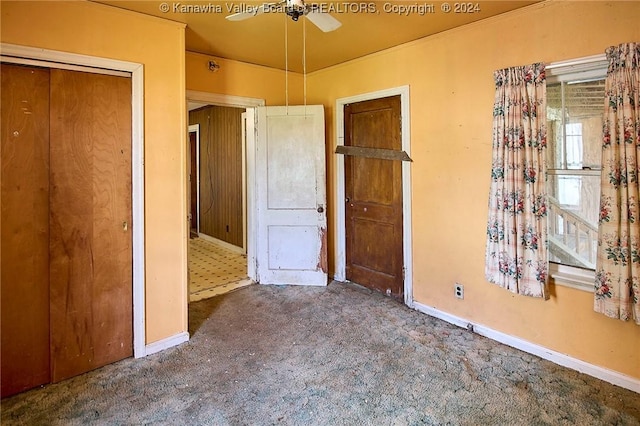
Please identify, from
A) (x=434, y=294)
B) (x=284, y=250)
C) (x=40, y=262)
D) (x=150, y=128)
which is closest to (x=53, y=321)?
(x=40, y=262)

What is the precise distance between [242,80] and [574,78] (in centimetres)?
300

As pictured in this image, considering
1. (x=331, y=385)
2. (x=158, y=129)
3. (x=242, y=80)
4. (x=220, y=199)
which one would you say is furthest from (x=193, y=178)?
(x=331, y=385)

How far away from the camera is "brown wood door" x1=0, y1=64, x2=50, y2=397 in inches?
83.6

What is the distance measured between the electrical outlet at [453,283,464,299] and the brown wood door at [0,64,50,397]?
3.03m

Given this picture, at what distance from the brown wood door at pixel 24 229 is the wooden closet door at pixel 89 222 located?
0.05 metres

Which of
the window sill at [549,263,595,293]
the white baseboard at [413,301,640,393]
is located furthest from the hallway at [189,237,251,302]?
the window sill at [549,263,595,293]

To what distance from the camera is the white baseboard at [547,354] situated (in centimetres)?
222

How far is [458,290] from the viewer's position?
310cm

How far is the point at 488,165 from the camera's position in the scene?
2.82m

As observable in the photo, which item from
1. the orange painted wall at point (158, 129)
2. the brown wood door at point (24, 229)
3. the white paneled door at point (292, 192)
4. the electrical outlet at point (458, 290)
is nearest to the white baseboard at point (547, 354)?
the electrical outlet at point (458, 290)

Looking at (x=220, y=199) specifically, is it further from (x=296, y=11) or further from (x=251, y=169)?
(x=296, y=11)

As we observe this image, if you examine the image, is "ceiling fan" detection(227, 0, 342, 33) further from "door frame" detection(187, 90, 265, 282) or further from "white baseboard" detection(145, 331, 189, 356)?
"white baseboard" detection(145, 331, 189, 356)

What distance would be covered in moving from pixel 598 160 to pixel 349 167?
7.59 ft

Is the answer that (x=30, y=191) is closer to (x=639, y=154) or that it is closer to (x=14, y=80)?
(x=14, y=80)
